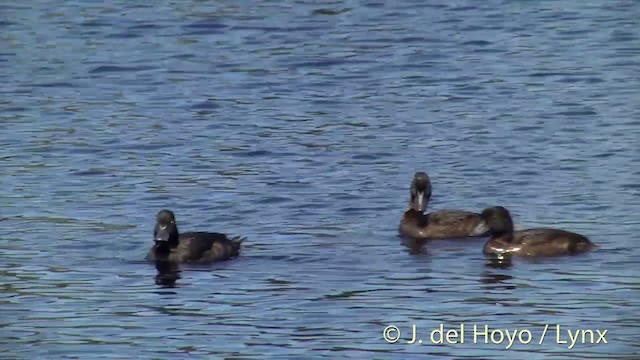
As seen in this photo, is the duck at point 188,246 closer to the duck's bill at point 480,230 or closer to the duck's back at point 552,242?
the duck's bill at point 480,230

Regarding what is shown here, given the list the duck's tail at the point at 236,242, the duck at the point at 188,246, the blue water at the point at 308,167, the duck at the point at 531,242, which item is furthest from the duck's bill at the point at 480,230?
the duck at the point at 188,246

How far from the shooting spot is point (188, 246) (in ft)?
64.6

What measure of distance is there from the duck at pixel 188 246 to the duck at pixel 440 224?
7.29 ft

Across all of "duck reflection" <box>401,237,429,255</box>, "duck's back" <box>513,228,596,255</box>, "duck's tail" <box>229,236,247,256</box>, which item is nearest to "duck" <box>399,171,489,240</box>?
"duck reflection" <box>401,237,429,255</box>

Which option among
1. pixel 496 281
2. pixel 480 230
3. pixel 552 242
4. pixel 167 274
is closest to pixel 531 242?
pixel 552 242

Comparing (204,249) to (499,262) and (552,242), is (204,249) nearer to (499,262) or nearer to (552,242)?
(499,262)

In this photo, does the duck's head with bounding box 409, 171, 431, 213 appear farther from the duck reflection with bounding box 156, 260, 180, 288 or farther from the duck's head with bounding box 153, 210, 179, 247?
the duck reflection with bounding box 156, 260, 180, 288

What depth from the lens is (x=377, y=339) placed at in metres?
16.0

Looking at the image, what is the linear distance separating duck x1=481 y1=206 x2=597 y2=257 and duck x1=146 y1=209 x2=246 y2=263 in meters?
2.82

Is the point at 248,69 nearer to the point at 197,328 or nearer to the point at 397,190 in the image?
the point at 397,190

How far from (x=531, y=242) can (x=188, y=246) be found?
12.2 ft

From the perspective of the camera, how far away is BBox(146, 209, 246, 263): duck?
1961cm

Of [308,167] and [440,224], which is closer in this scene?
[440,224]

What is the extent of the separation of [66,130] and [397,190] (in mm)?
6212
